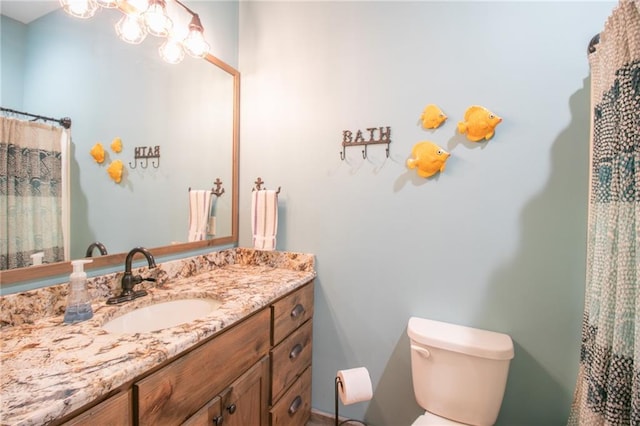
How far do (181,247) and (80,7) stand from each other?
1027 mm

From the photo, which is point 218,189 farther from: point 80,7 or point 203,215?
point 80,7

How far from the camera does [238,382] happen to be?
100 centimetres

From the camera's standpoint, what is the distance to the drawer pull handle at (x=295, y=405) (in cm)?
136

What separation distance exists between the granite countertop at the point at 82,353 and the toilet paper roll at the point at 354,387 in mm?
450

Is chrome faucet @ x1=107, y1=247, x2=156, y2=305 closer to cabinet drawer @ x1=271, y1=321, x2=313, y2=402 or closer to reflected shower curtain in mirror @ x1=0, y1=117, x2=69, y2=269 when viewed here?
→ reflected shower curtain in mirror @ x1=0, y1=117, x2=69, y2=269

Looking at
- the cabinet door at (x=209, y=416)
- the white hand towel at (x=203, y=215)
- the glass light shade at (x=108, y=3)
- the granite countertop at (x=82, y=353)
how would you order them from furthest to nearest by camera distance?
the white hand towel at (x=203, y=215)
the glass light shade at (x=108, y=3)
the cabinet door at (x=209, y=416)
the granite countertop at (x=82, y=353)

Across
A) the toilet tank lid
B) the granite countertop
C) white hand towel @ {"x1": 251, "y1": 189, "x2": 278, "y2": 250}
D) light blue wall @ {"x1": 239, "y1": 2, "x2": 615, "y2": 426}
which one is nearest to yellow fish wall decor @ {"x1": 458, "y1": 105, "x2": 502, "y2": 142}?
light blue wall @ {"x1": 239, "y1": 2, "x2": 615, "y2": 426}

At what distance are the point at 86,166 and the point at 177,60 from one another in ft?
2.27

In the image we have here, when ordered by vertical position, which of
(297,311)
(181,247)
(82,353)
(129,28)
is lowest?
(297,311)

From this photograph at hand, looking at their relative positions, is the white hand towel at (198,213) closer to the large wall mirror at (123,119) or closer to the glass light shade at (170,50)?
the large wall mirror at (123,119)

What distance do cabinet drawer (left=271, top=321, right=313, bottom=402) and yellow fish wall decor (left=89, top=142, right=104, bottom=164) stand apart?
3.41 feet

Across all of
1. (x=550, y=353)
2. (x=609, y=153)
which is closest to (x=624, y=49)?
(x=609, y=153)

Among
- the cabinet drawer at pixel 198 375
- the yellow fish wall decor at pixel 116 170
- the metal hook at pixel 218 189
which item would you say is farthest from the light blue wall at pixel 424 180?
the yellow fish wall decor at pixel 116 170

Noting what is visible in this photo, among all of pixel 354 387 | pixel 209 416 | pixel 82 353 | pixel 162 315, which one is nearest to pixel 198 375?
pixel 209 416
